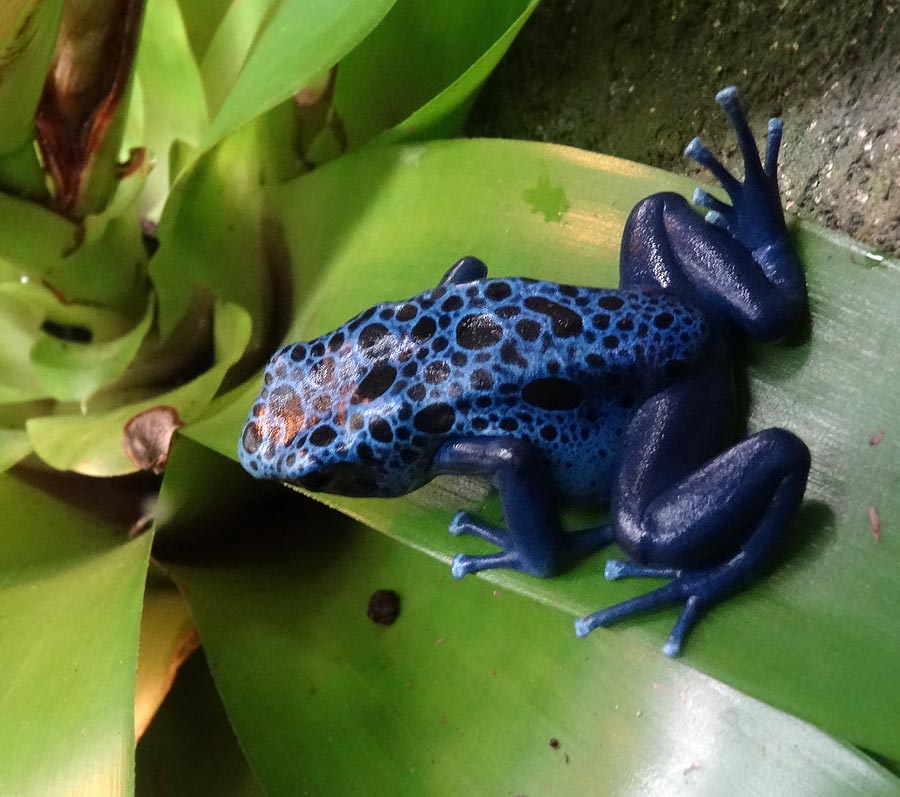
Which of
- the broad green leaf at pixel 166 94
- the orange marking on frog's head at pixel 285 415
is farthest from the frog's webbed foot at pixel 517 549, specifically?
the broad green leaf at pixel 166 94

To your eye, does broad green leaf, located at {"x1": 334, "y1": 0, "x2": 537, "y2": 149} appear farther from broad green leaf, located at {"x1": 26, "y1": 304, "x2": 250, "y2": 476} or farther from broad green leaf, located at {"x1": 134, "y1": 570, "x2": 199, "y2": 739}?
broad green leaf, located at {"x1": 134, "y1": 570, "x2": 199, "y2": 739}

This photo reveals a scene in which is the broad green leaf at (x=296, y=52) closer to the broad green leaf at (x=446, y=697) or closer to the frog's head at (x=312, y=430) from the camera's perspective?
the frog's head at (x=312, y=430)

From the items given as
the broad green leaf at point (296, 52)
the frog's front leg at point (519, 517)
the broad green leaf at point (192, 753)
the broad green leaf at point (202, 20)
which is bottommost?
the broad green leaf at point (192, 753)

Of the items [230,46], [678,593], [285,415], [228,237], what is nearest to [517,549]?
[678,593]

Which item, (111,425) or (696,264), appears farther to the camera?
(111,425)

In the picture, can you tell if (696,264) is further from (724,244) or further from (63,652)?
(63,652)

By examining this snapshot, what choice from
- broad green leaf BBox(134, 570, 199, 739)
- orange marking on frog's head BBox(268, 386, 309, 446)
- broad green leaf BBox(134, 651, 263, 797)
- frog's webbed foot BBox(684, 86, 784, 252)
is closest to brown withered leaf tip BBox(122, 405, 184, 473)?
orange marking on frog's head BBox(268, 386, 309, 446)
